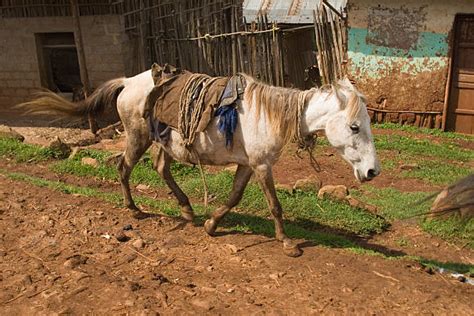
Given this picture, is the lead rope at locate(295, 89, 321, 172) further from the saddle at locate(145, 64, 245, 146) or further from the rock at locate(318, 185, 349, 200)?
the rock at locate(318, 185, 349, 200)

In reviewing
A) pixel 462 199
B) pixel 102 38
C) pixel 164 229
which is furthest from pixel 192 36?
pixel 462 199

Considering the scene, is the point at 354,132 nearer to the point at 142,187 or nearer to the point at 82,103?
the point at 82,103

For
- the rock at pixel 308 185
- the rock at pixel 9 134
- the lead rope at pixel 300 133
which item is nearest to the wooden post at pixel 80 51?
the rock at pixel 9 134

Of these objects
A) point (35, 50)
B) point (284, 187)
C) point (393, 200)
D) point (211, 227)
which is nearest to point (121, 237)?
point (211, 227)

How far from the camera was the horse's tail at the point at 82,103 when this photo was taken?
17.5ft

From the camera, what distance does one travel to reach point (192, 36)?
35.8 feet

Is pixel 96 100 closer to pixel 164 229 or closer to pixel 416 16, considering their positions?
pixel 164 229

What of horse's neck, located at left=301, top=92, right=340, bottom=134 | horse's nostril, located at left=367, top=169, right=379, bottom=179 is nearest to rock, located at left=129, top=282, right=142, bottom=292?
horse's neck, located at left=301, top=92, right=340, bottom=134

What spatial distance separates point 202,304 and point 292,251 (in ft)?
3.84

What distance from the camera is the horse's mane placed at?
4027 mm

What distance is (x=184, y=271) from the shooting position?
3975 millimetres

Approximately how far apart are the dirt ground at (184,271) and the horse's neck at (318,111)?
114cm

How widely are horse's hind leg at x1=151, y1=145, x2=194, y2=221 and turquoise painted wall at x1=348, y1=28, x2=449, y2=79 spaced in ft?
20.0

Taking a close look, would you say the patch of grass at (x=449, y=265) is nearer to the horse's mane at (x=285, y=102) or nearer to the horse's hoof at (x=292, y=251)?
the horse's hoof at (x=292, y=251)
